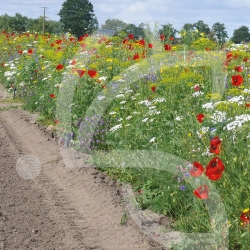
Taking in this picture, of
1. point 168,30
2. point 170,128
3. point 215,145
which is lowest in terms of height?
point 170,128

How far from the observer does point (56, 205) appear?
483 centimetres

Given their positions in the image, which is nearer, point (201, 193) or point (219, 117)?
point (201, 193)

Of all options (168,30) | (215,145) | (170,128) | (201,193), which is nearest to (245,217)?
(201,193)

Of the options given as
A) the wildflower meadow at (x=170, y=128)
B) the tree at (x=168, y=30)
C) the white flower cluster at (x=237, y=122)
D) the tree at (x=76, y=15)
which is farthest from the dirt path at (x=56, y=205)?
the tree at (x=76, y=15)

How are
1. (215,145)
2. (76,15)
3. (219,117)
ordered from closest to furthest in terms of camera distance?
(215,145) < (219,117) < (76,15)

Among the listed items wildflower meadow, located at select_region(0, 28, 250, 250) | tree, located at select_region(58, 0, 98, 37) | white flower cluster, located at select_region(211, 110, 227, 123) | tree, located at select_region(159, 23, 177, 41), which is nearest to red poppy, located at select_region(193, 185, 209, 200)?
wildflower meadow, located at select_region(0, 28, 250, 250)

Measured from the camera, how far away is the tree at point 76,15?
5678cm

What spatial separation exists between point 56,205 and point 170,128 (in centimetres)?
151

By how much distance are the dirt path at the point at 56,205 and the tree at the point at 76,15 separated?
166 feet

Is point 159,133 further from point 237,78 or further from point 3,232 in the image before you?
point 3,232

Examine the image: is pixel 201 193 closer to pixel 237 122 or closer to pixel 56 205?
pixel 237 122

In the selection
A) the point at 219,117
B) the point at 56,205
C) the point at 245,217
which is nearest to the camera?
the point at 245,217

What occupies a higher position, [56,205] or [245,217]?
[245,217]

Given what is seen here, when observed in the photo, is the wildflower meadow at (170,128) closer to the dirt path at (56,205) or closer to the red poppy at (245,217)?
the red poppy at (245,217)
